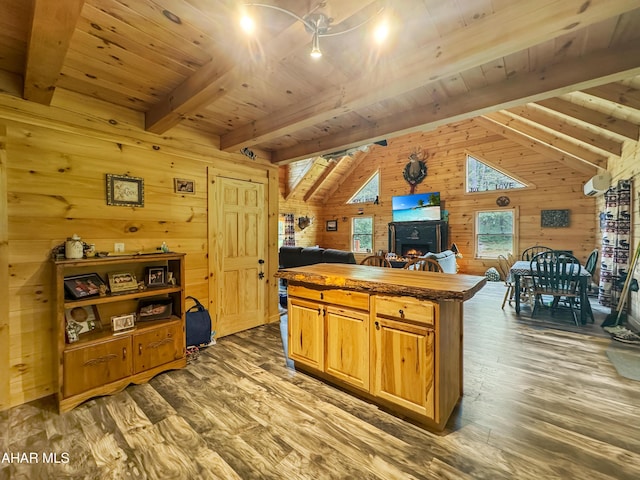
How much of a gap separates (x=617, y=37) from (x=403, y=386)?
2562mm

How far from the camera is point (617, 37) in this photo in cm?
165

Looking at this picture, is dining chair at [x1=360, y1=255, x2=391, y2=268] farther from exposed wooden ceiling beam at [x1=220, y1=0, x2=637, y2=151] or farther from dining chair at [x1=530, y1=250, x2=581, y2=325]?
dining chair at [x1=530, y1=250, x2=581, y2=325]

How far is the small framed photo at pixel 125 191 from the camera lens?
2557 millimetres

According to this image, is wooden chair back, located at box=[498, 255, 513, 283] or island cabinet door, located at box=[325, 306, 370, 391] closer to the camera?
island cabinet door, located at box=[325, 306, 370, 391]

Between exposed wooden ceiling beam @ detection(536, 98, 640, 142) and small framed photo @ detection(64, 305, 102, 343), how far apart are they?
549cm

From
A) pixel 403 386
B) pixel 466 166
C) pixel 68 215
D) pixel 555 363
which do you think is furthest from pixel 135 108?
pixel 466 166

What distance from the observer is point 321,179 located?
32.0 feet

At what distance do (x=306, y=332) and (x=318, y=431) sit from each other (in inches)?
31.4

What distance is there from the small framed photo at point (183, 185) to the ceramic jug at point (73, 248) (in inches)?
40.7

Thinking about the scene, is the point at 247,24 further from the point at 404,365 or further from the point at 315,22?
the point at 404,365

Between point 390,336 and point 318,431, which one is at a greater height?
point 390,336

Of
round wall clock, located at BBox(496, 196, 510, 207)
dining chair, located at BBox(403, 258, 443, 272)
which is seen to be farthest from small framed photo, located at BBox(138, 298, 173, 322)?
round wall clock, located at BBox(496, 196, 510, 207)

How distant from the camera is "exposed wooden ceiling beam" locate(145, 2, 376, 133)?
1431 mm

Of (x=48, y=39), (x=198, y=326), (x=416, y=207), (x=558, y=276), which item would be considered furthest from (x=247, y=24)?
(x=416, y=207)
